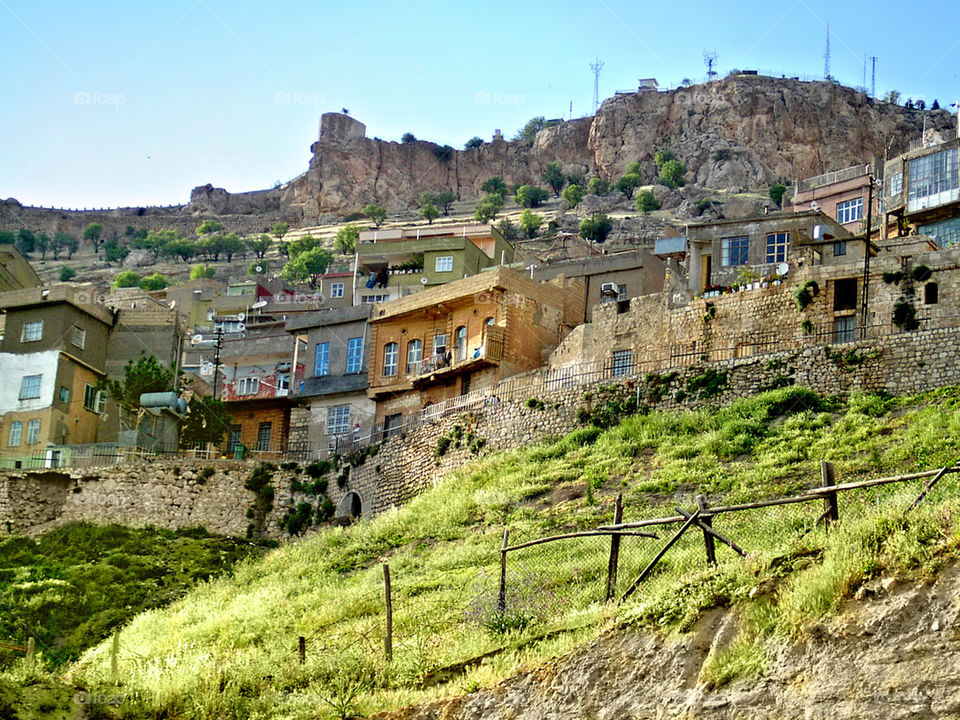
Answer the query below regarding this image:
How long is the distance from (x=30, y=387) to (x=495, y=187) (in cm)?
9594

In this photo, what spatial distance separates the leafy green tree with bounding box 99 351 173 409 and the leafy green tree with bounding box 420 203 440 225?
253ft

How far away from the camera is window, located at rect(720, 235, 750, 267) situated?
46.5m

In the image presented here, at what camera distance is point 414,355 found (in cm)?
4881

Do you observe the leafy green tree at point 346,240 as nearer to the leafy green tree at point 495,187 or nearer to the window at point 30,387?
the leafy green tree at point 495,187

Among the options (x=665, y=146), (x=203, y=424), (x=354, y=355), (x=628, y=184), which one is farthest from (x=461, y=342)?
(x=665, y=146)

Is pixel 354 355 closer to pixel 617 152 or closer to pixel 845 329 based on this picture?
pixel 845 329

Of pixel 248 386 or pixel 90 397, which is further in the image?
pixel 248 386

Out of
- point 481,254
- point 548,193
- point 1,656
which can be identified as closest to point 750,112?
point 548,193

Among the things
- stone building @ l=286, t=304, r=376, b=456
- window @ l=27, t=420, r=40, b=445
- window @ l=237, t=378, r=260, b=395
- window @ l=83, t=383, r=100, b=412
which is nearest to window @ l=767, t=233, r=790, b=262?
stone building @ l=286, t=304, r=376, b=456

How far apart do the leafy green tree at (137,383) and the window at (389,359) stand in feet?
24.0

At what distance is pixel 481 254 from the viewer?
2606 inches

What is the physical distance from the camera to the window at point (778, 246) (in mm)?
46281

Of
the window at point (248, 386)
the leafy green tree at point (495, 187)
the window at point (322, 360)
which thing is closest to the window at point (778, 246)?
the window at point (322, 360)

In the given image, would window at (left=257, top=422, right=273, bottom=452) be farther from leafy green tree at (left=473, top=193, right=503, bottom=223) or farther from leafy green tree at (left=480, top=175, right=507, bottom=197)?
leafy green tree at (left=480, top=175, right=507, bottom=197)
